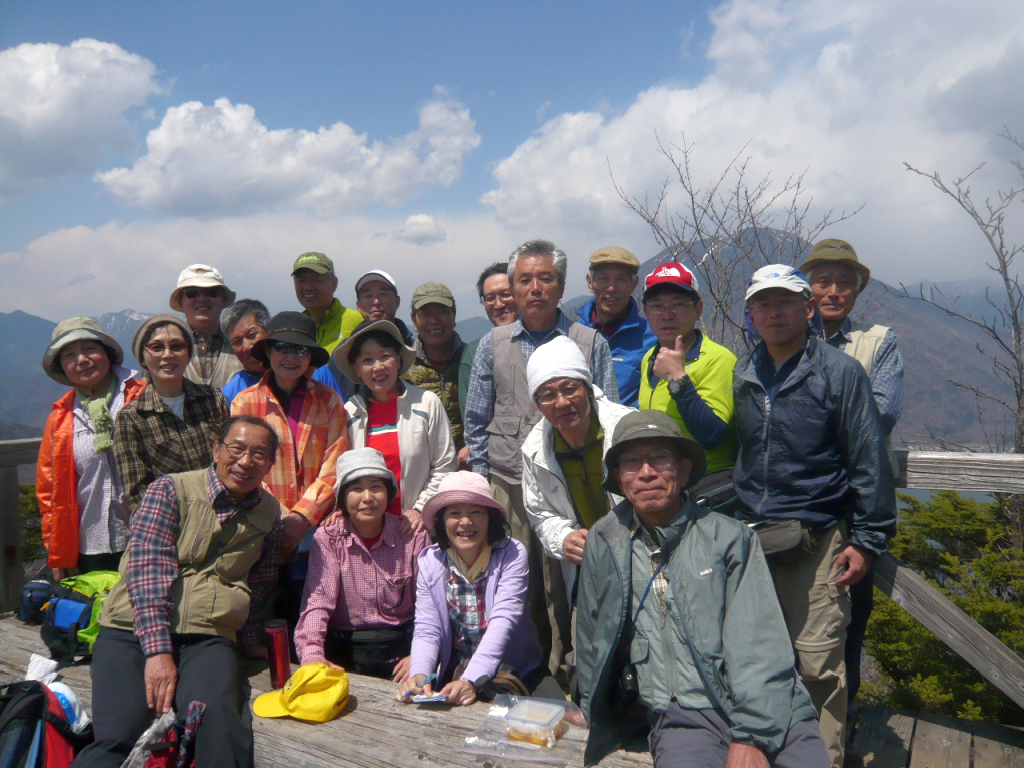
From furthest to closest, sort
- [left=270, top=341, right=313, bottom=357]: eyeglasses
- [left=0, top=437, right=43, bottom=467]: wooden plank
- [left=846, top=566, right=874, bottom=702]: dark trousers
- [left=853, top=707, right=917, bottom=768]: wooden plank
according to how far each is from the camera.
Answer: [left=0, top=437, right=43, bottom=467]: wooden plank, [left=270, top=341, right=313, bottom=357]: eyeglasses, [left=853, top=707, right=917, bottom=768]: wooden plank, [left=846, top=566, right=874, bottom=702]: dark trousers

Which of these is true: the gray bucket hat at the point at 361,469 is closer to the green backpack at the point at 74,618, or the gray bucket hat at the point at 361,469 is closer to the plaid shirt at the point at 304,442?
the plaid shirt at the point at 304,442

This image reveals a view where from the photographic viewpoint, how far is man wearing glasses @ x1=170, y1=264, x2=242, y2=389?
482 cm

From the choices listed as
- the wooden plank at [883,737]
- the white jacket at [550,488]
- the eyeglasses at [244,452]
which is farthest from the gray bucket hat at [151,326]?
the wooden plank at [883,737]

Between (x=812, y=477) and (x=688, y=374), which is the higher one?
(x=688, y=374)

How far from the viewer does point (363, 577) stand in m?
3.58

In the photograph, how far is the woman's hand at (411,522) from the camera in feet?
12.3

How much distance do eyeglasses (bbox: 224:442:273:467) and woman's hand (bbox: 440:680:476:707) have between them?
4.92ft

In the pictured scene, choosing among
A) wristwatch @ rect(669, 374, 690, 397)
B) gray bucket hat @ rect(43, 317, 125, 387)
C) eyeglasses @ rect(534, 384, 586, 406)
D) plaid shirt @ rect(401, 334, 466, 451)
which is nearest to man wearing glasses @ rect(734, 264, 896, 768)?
wristwatch @ rect(669, 374, 690, 397)

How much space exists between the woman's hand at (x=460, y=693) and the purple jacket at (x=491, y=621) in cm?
5

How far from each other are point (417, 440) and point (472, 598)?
1.11 metres

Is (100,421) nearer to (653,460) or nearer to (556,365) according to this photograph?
(556,365)

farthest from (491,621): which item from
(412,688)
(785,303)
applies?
(785,303)

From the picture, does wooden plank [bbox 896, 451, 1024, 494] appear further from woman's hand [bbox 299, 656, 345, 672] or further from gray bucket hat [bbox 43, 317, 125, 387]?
gray bucket hat [bbox 43, 317, 125, 387]

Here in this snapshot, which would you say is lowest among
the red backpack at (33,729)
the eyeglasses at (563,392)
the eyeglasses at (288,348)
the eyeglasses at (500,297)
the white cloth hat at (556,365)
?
the red backpack at (33,729)
